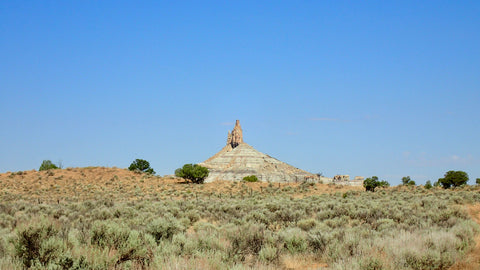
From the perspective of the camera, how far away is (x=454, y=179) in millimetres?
47281

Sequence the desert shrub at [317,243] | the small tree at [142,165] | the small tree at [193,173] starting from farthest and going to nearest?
the small tree at [142,165] → the small tree at [193,173] → the desert shrub at [317,243]

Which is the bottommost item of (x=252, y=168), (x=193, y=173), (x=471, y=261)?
(x=471, y=261)

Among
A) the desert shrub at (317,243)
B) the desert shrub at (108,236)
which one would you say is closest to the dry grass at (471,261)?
the desert shrub at (317,243)

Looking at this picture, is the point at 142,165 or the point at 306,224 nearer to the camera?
the point at 306,224

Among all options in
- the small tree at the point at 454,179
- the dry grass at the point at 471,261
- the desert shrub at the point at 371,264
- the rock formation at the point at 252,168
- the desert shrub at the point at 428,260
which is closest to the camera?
the desert shrub at the point at 371,264

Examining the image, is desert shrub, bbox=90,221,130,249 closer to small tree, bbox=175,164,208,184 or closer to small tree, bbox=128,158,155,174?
small tree, bbox=175,164,208,184

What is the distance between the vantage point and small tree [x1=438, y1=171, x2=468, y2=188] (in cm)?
4697

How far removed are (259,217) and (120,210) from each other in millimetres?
8302

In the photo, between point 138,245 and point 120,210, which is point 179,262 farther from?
point 120,210

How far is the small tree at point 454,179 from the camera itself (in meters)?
47.0

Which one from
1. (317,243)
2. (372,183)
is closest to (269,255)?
(317,243)

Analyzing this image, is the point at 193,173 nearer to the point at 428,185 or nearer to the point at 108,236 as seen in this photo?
the point at 428,185

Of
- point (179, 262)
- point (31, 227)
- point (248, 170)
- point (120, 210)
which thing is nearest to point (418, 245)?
point (179, 262)

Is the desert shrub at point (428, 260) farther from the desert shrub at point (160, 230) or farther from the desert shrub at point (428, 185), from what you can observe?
the desert shrub at point (428, 185)
